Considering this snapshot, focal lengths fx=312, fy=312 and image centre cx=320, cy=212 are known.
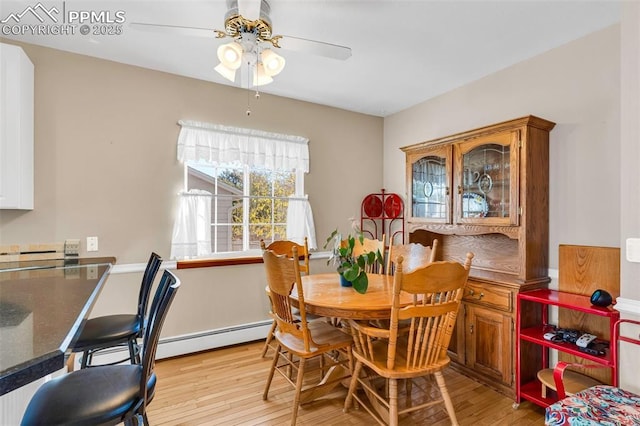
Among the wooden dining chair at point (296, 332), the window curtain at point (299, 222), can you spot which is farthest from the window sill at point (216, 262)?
the wooden dining chair at point (296, 332)

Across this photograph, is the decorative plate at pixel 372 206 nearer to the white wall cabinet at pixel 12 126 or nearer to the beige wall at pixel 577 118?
the beige wall at pixel 577 118

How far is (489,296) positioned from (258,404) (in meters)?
1.83

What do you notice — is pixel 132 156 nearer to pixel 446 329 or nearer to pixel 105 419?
pixel 105 419

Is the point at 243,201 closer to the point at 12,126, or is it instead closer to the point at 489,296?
the point at 12,126

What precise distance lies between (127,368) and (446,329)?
150cm

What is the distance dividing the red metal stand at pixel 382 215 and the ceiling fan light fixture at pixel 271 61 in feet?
7.58

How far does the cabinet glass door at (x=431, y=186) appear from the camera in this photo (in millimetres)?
2791

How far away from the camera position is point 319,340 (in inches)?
78.0

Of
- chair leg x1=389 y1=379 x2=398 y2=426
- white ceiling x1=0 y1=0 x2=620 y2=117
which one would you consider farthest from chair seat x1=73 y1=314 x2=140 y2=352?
white ceiling x1=0 y1=0 x2=620 y2=117

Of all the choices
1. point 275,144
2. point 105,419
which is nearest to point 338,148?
point 275,144

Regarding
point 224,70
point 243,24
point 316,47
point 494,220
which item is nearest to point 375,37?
point 316,47

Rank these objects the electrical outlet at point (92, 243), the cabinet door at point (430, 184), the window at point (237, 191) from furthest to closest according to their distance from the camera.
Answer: the window at point (237, 191) → the cabinet door at point (430, 184) → the electrical outlet at point (92, 243)

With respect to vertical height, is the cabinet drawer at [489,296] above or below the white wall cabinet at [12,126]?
below

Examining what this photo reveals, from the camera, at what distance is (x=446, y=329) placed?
1.68m
